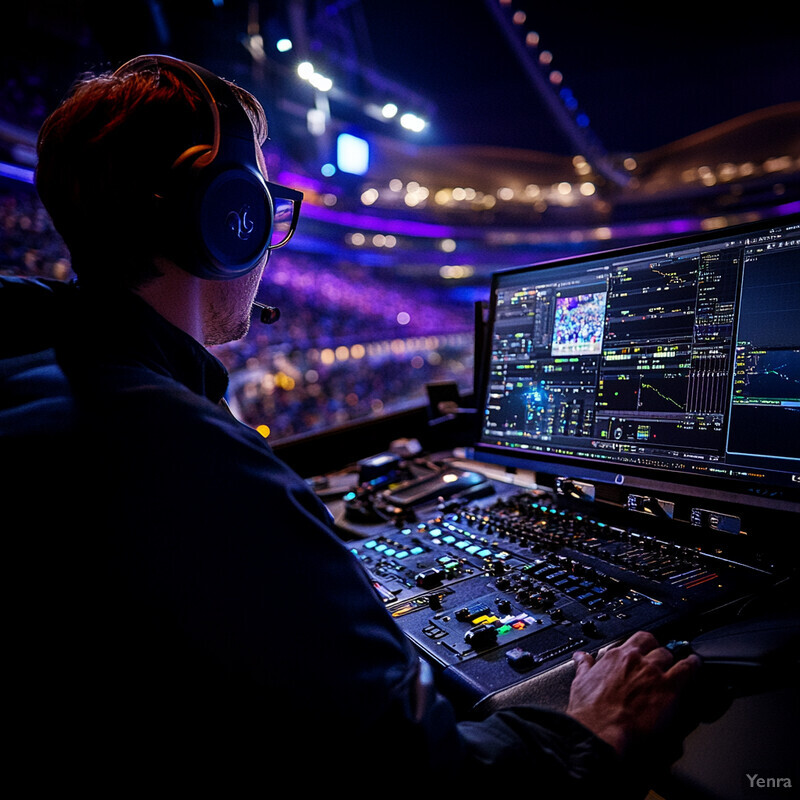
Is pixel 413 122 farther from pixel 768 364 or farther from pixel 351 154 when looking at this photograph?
pixel 768 364

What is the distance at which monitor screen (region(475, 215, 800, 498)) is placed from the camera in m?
0.93

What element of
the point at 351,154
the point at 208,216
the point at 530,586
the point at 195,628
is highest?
the point at 351,154

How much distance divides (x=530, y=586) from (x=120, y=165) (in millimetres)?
932

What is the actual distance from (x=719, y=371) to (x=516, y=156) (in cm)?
1558

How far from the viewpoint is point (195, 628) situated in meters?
0.46

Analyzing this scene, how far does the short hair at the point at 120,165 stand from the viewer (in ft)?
2.30

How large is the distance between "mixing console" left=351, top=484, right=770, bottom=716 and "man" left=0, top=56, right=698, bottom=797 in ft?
0.52

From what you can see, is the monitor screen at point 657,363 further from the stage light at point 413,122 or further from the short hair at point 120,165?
the stage light at point 413,122

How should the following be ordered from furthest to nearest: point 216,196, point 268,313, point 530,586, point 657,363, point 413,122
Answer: point 413,122, point 268,313, point 657,363, point 530,586, point 216,196

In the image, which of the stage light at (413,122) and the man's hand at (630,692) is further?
the stage light at (413,122)

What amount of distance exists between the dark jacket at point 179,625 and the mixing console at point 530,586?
25cm

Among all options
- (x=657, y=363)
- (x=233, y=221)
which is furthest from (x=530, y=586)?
(x=233, y=221)

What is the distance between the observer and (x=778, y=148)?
11680mm

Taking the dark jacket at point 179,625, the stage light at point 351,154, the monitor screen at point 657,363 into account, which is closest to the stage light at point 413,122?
the stage light at point 351,154
